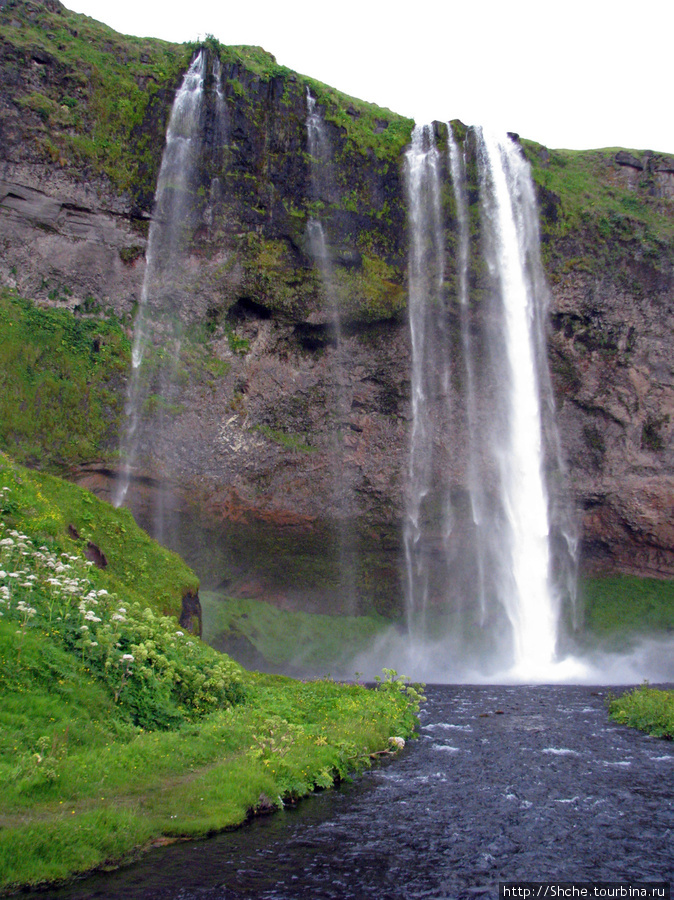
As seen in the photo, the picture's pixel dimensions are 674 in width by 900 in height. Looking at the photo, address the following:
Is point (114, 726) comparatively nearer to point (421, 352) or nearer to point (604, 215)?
point (421, 352)

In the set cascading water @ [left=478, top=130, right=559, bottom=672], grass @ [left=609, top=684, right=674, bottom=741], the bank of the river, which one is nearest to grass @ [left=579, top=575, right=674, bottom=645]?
cascading water @ [left=478, top=130, right=559, bottom=672]

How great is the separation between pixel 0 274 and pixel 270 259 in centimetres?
1245

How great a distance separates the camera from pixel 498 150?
37.8 metres

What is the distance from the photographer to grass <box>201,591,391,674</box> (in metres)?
31.3

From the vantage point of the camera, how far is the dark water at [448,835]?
714 cm

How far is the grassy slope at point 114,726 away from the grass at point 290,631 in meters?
15.3

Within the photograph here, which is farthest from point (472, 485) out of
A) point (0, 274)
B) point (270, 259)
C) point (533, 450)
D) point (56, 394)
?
point (0, 274)

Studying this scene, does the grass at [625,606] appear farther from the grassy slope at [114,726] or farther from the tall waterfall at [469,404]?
the grassy slope at [114,726]

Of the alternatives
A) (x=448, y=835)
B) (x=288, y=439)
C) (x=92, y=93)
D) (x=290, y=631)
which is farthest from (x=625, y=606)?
(x=92, y=93)

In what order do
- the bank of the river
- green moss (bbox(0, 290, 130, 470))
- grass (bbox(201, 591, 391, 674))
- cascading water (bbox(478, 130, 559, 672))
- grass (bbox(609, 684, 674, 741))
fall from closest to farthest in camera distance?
1. the bank of the river
2. grass (bbox(609, 684, 674, 741))
3. green moss (bbox(0, 290, 130, 470))
4. grass (bbox(201, 591, 391, 674))
5. cascading water (bbox(478, 130, 559, 672))

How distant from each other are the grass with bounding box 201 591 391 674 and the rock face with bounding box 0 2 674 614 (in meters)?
1.01

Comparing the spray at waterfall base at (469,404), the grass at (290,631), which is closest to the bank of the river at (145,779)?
the grass at (290,631)

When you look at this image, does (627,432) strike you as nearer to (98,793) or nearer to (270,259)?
(270,259)

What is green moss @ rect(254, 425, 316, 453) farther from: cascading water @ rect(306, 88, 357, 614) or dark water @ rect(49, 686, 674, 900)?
dark water @ rect(49, 686, 674, 900)
